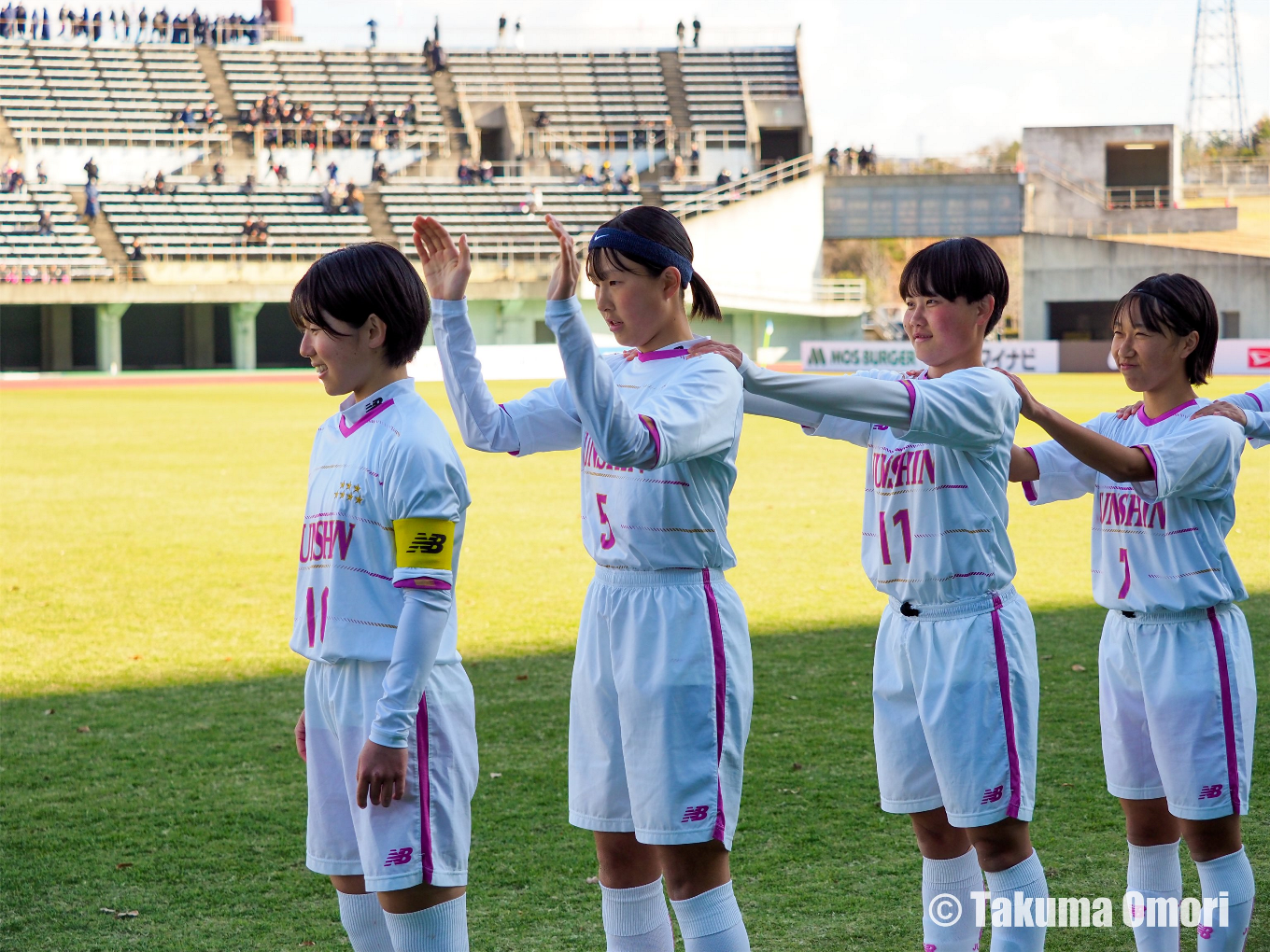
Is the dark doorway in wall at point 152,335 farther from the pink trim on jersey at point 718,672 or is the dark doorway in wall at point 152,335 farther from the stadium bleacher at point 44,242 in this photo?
the pink trim on jersey at point 718,672

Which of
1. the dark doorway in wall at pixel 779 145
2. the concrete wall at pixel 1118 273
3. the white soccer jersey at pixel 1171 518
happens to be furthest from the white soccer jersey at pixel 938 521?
the dark doorway in wall at pixel 779 145

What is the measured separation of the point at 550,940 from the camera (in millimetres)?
3668

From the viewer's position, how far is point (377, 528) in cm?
258

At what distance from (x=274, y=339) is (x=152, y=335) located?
14.0 feet

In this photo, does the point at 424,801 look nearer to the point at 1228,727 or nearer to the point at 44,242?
the point at 1228,727

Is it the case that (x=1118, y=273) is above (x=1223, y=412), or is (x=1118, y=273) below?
above

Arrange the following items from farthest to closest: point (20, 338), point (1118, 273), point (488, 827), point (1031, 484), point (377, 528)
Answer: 1. point (1118, 273)
2. point (20, 338)
3. point (488, 827)
4. point (1031, 484)
5. point (377, 528)

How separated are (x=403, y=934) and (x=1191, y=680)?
1.94 m

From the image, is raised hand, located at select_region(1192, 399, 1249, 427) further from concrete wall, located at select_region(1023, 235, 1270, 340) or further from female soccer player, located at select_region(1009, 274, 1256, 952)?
concrete wall, located at select_region(1023, 235, 1270, 340)

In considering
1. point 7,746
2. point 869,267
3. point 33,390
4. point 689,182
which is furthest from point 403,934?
point 869,267

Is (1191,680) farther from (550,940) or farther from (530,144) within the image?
(530,144)

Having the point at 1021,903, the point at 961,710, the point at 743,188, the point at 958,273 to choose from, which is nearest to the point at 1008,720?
the point at 961,710

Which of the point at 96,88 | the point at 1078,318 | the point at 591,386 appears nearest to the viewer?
the point at 591,386

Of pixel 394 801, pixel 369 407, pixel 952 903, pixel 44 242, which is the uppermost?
pixel 44 242
